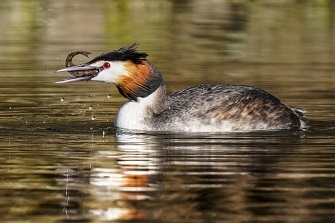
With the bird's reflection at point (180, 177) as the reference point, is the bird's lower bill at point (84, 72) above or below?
above

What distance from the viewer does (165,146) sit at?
15.3 metres

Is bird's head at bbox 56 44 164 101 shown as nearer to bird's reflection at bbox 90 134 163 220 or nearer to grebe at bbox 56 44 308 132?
grebe at bbox 56 44 308 132

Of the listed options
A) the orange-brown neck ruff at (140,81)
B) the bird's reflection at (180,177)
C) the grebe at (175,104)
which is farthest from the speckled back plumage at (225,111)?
the bird's reflection at (180,177)

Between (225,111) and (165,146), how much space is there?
163 centimetres

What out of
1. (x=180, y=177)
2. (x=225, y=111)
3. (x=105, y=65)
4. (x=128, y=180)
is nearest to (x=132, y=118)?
(x=105, y=65)

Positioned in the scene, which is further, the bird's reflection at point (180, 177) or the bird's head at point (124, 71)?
the bird's head at point (124, 71)

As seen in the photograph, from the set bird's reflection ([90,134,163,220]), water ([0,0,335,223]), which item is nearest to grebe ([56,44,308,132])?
water ([0,0,335,223])

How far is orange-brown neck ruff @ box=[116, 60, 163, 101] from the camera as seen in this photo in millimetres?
16844

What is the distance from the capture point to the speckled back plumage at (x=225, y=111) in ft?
54.6

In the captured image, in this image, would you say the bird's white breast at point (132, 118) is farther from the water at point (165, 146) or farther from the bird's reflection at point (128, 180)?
the bird's reflection at point (128, 180)

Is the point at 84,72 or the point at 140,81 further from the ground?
the point at 84,72

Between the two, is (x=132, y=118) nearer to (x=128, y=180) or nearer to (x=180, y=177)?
(x=180, y=177)

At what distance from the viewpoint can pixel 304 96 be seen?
1994cm

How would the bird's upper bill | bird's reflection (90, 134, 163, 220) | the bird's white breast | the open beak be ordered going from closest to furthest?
1. bird's reflection (90, 134, 163, 220)
2. the open beak
3. the bird's upper bill
4. the bird's white breast
